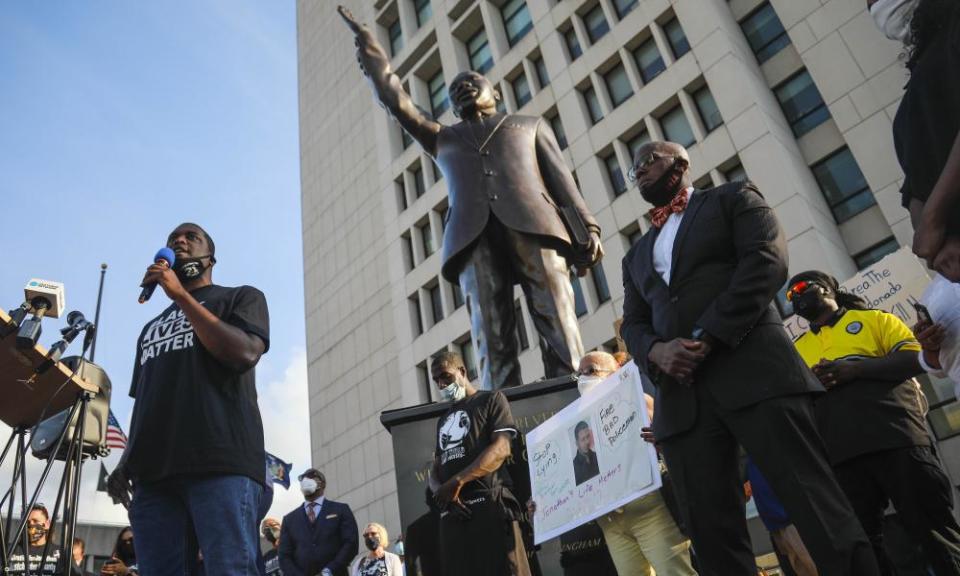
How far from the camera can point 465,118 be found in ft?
21.1

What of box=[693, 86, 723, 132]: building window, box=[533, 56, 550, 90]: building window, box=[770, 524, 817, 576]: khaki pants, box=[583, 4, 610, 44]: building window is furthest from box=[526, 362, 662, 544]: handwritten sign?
box=[533, 56, 550, 90]: building window

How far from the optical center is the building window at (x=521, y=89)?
29320 mm

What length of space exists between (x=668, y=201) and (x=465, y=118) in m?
3.51

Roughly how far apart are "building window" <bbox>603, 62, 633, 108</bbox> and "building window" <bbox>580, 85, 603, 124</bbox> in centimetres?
55

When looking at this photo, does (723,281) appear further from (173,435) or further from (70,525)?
(70,525)

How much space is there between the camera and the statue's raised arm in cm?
633

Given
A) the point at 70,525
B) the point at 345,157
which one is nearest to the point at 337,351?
the point at 345,157

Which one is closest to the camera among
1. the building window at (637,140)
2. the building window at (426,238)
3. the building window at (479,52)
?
the building window at (637,140)

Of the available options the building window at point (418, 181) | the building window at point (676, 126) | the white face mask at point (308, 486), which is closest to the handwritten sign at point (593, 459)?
the white face mask at point (308, 486)

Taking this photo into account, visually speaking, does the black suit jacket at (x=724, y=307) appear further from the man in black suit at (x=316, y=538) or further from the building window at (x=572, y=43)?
the building window at (x=572, y=43)

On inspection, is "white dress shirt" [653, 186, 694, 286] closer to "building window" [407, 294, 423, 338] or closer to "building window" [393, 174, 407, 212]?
"building window" [407, 294, 423, 338]

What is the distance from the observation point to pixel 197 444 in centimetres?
303

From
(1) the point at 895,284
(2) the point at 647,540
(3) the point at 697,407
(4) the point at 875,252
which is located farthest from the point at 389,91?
(4) the point at 875,252

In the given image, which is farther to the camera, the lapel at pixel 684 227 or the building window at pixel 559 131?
the building window at pixel 559 131
